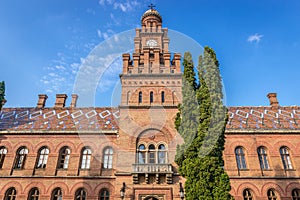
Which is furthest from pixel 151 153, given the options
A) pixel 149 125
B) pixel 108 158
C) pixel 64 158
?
pixel 64 158

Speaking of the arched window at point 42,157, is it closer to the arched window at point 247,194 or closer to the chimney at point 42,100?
the chimney at point 42,100

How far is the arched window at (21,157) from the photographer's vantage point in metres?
20.8

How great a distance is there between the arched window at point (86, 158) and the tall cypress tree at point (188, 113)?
30.5 feet

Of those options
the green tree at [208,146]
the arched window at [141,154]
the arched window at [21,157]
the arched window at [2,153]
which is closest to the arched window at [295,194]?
the green tree at [208,146]

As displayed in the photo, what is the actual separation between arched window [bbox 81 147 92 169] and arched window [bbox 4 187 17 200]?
5.80m

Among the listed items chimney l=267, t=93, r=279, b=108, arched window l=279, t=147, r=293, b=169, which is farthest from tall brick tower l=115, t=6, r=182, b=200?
chimney l=267, t=93, r=279, b=108

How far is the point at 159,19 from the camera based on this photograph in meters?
27.7

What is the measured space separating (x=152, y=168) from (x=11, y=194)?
12189mm

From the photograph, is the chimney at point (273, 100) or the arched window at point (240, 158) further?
the chimney at point (273, 100)

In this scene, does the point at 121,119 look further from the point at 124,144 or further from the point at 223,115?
the point at 223,115

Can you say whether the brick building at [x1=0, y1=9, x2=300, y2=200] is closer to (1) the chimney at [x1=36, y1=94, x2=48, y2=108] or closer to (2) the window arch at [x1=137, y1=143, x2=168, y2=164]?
(2) the window arch at [x1=137, y1=143, x2=168, y2=164]

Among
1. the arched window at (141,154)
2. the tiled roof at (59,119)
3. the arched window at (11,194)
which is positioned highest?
the tiled roof at (59,119)

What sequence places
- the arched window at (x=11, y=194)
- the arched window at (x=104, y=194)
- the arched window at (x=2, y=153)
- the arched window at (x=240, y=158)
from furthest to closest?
1. the arched window at (x=2, y=153)
2. the arched window at (x=240, y=158)
3. the arched window at (x=11, y=194)
4. the arched window at (x=104, y=194)

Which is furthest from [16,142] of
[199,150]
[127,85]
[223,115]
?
[223,115]
